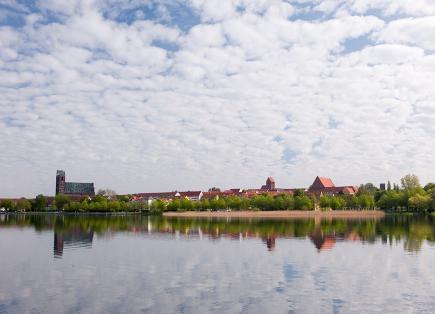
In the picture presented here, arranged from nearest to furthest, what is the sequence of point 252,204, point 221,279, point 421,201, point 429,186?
point 221,279
point 421,201
point 429,186
point 252,204

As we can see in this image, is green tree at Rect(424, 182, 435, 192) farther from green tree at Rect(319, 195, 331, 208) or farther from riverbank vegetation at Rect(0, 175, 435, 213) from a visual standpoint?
green tree at Rect(319, 195, 331, 208)

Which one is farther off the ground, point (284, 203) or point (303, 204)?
point (284, 203)

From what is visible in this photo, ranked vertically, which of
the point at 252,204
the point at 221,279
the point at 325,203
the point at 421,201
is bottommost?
the point at 221,279

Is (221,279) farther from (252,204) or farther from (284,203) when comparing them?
(252,204)

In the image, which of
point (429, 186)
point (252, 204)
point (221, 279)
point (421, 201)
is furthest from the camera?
point (252, 204)

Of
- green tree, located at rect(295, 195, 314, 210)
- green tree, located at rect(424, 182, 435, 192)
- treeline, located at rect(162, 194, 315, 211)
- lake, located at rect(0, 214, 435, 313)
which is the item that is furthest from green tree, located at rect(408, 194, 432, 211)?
lake, located at rect(0, 214, 435, 313)

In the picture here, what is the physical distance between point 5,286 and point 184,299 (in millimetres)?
10290

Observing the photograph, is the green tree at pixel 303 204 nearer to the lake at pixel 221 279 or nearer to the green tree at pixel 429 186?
the green tree at pixel 429 186

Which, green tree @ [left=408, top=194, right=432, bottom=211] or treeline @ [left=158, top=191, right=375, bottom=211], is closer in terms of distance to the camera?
green tree @ [left=408, top=194, right=432, bottom=211]

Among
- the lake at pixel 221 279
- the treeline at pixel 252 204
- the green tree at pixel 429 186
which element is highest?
the green tree at pixel 429 186

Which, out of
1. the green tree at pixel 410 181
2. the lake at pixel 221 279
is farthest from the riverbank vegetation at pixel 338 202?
the lake at pixel 221 279

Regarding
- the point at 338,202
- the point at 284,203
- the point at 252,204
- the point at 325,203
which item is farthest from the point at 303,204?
the point at 252,204

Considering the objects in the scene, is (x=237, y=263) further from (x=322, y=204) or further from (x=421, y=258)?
(x=322, y=204)

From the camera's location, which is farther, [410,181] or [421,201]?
[410,181]
